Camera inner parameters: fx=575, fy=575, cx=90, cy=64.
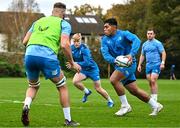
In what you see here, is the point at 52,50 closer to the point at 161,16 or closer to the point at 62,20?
the point at 62,20

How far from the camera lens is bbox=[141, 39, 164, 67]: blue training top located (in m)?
16.4

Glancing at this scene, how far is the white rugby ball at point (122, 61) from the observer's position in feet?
39.8

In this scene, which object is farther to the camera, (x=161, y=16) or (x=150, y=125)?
(x=161, y=16)

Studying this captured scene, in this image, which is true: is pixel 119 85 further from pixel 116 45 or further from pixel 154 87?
pixel 154 87

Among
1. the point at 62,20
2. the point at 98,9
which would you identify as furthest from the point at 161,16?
the point at 62,20

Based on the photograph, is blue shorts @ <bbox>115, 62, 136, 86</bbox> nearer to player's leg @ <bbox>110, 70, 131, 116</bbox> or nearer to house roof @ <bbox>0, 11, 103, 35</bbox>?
player's leg @ <bbox>110, 70, 131, 116</bbox>

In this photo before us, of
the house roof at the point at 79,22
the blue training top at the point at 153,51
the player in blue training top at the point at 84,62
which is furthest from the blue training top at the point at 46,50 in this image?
the house roof at the point at 79,22

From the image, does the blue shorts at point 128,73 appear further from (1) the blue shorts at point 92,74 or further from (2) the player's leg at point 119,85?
(1) the blue shorts at point 92,74

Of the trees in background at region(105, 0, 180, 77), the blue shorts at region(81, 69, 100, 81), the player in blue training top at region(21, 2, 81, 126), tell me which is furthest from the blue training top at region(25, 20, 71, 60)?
the trees in background at region(105, 0, 180, 77)

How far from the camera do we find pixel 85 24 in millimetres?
110125

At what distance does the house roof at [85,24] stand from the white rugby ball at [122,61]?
92891 millimetres

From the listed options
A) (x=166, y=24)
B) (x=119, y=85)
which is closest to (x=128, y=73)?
(x=119, y=85)

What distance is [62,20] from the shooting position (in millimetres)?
10141

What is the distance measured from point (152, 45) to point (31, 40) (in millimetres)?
6869
